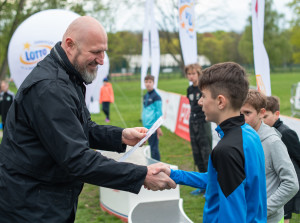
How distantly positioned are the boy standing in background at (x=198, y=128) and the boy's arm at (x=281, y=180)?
3.52 meters

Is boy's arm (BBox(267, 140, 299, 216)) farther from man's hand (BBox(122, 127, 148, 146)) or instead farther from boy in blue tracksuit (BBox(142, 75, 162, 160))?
boy in blue tracksuit (BBox(142, 75, 162, 160))

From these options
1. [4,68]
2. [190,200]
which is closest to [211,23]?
[4,68]

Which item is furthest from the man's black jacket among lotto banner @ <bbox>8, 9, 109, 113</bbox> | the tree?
the tree

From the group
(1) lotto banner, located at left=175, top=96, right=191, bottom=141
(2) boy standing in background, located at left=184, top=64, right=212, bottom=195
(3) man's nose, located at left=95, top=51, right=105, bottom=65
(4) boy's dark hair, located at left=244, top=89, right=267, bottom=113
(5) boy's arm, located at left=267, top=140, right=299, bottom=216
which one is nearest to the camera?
(3) man's nose, located at left=95, top=51, right=105, bottom=65

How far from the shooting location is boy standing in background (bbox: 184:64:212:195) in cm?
634

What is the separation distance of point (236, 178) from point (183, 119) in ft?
32.9

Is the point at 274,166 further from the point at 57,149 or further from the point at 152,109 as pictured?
the point at 152,109

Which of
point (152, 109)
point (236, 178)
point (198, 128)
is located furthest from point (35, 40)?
point (236, 178)

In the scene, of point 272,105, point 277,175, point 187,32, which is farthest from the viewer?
point 187,32

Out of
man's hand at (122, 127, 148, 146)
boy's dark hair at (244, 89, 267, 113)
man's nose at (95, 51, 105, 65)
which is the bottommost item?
man's hand at (122, 127, 148, 146)

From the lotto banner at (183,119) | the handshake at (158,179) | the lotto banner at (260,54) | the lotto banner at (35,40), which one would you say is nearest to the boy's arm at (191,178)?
the handshake at (158,179)

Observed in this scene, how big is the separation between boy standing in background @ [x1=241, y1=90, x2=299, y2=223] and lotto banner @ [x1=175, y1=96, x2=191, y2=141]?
813 centimetres

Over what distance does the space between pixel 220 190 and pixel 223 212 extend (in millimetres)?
113

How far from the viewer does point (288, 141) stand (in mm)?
3338
